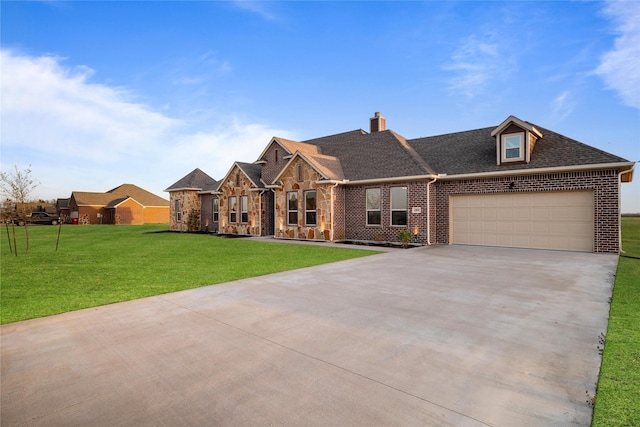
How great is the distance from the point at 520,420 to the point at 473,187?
14.3m

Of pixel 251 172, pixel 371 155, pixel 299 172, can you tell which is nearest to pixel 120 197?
pixel 251 172

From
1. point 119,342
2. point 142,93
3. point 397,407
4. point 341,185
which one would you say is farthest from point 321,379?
point 142,93

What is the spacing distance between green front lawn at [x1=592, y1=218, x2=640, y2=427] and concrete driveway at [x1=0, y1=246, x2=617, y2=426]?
12 cm

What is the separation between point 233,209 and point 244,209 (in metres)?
1.25

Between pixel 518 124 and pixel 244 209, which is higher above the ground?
pixel 518 124

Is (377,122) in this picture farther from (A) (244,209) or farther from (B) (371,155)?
(A) (244,209)

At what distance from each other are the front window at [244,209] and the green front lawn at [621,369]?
66.5 ft

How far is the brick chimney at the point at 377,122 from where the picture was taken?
891 inches

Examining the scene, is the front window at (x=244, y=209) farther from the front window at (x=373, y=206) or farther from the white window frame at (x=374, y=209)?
the front window at (x=373, y=206)

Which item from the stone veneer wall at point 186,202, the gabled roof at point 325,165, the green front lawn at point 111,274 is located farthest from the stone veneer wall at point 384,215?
the stone veneer wall at point 186,202

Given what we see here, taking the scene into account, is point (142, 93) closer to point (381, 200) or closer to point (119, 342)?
point (381, 200)

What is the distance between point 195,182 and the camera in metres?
28.3

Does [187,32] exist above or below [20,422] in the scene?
above

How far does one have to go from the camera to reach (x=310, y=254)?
1289 centimetres
